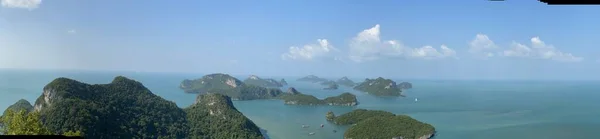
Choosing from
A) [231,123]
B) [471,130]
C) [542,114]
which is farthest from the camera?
[542,114]

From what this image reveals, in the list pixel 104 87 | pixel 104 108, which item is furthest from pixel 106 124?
pixel 104 87

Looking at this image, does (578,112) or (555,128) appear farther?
(578,112)

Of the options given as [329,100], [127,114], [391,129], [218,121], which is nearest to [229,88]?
[329,100]

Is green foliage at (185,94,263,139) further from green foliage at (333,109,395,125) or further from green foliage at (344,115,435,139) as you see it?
green foliage at (333,109,395,125)

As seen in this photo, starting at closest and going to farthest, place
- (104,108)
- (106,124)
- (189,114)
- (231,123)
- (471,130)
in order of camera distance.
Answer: (106,124) → (104,108) → (231,123) → (189,114) → (471,130)

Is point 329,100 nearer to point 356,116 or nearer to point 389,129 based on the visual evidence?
point 356,116

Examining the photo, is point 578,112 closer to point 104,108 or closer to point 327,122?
point 327,122

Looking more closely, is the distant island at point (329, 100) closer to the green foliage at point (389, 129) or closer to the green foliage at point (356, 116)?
the green foliage at point (356, 116)
